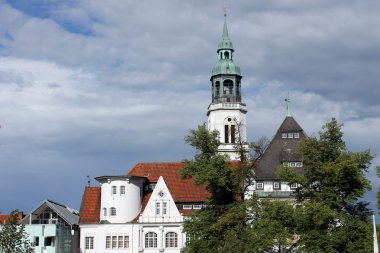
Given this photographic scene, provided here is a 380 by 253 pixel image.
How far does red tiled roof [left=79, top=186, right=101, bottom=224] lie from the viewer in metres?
85.4

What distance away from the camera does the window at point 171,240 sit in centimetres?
8400

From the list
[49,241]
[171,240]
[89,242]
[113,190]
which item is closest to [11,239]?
[89,242]

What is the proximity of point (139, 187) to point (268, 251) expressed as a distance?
87.0 feet

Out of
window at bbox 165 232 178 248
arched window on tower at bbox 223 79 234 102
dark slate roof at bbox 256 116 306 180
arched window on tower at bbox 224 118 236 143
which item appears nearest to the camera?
dark slate roof at bbox 256 116 306 180

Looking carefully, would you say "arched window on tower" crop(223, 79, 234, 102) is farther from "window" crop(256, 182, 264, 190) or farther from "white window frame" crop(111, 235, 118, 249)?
"white window frame" crop(111, 235, 118, 249)

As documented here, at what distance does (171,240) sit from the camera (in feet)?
276

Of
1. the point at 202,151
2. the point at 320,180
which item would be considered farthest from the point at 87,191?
the point at 320,180

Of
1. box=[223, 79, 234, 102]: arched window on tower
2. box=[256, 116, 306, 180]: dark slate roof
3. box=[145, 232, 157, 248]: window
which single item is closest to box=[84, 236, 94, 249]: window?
box=[145, 232, 157, 248]: window

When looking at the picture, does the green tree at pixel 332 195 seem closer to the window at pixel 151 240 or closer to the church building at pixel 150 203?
the church building at pixel 150 203

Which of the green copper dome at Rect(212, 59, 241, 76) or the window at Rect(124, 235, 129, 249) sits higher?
the green copper dome at Rect(212, 59, 241, 76)

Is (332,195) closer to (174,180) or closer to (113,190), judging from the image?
(174,180)

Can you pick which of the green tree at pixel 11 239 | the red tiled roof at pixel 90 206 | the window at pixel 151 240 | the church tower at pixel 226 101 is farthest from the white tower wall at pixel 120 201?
the green tree at pixel 11 239

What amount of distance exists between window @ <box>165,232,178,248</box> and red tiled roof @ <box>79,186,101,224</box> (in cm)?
953

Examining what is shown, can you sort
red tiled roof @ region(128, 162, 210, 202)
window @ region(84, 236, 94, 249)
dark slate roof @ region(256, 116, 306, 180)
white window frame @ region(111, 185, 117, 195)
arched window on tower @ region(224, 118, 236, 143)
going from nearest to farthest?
dark slate roof @ region(256, 116, 306, 180) → window @ region(84, 236, 94, 249) → white window frame @ region(111, 185, 117, 195) → red tiled roof @ region(128, 162, 210, 202) → arched window on tower @ region(224, 118, 236, 143)
